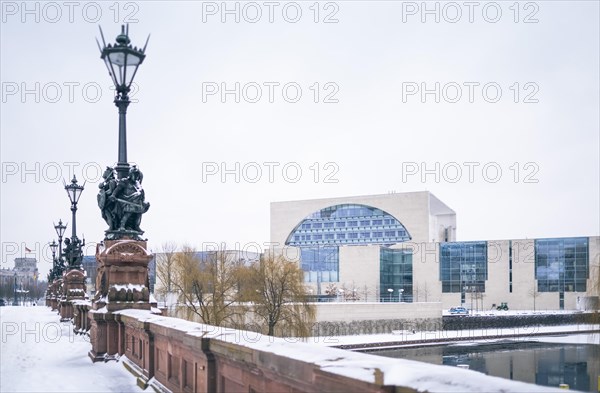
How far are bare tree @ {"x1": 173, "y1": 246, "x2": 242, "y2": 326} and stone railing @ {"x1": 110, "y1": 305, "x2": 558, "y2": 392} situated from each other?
111 feet

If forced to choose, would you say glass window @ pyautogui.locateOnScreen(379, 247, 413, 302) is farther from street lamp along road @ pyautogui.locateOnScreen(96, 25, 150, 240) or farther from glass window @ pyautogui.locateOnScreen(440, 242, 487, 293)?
street lamp along road @ pyautogui.locateOnScreen(96, 25, 150, 240)

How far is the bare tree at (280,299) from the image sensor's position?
45062mm

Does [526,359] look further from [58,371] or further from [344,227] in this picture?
[344,227]

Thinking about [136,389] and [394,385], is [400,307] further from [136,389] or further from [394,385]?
[394,385]

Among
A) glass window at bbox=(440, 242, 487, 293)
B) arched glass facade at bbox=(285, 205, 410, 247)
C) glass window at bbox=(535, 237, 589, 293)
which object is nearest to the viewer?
glass window at bbox=(535, 237, 589, 293)

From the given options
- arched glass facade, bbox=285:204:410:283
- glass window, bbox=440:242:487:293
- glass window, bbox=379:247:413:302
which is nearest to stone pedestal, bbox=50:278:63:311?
glass window, bbox=379:247:413:302

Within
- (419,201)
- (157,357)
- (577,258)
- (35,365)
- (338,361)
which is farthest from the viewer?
(419,201)

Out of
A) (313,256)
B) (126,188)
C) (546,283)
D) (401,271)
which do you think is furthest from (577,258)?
(126,188)

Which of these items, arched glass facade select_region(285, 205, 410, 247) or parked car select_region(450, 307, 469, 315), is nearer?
parked car select_region(450, 307, 469, 315)

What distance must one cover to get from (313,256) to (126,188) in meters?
78.2

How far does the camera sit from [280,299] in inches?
1829

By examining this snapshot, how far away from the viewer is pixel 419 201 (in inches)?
3885

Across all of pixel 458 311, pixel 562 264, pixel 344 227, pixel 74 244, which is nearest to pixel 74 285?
pixel 74 244

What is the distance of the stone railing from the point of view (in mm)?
3496
